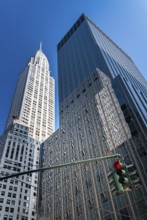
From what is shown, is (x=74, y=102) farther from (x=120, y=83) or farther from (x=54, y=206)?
(x=54, y=206)

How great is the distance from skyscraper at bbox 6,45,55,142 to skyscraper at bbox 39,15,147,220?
31190 mm

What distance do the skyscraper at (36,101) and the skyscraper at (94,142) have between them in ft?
102

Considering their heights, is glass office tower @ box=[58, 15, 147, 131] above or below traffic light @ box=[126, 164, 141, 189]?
above

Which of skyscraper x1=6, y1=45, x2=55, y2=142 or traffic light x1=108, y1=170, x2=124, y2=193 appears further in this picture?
skyscraper x1=6, y1=45, x2=55, y2=142

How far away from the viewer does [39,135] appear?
117m

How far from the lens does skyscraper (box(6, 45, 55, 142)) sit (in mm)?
120944

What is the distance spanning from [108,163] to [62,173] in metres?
22.1

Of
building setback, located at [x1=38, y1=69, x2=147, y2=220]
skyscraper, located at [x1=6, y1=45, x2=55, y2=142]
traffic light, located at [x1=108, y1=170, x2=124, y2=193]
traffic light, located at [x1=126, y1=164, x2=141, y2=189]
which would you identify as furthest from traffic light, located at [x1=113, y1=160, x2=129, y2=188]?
skyscraper, located at [x1=6, y1=45, x2=55, y2=142]

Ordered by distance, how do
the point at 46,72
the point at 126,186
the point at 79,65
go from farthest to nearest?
the point at 46,72 → the point at 79,65 → the point at 126,186

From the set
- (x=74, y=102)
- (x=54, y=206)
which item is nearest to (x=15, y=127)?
(x=74, y=102)

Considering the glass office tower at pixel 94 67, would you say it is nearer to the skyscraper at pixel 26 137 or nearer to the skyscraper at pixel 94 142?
the skyscraper at pixel 94 142

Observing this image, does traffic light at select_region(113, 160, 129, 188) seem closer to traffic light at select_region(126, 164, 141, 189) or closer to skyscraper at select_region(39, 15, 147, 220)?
traffic light at select_region(126, 164, 141, 189)

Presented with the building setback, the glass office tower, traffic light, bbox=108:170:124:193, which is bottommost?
traffic light, bbox=108:170:124:193

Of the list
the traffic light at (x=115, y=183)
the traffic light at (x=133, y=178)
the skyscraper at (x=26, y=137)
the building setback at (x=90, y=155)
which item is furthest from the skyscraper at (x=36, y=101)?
the traffic light at (x=133, y=178)
